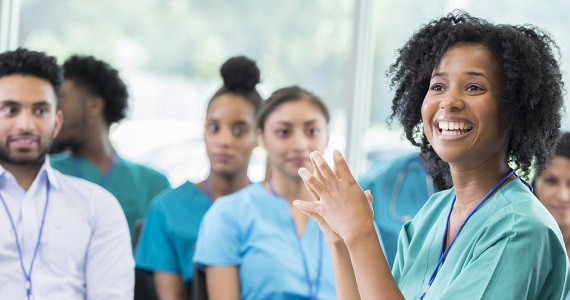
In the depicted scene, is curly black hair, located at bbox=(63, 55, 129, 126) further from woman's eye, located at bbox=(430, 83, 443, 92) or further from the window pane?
woman's eye, located at bbox=(430, 83, 443, 92)

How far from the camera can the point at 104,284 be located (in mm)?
2502

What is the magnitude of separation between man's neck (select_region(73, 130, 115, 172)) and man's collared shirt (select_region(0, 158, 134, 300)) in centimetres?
81

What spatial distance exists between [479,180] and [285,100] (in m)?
1.35

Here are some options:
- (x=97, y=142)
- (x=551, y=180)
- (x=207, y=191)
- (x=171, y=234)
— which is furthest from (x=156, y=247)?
(x=551, y=180)

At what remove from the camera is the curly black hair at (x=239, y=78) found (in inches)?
127

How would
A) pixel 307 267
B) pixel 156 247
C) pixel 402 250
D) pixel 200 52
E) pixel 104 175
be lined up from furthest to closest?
pixel 200 52 → pixel 104 175 → pixel 156 247 → pixel 307 267 → pixel 402 250

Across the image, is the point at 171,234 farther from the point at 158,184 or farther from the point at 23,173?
the point at 23,173

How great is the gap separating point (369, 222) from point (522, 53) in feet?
1.34

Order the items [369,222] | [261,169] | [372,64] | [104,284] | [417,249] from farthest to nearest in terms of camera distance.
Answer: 1. [261,169]
2. [372,64]
3. [104,284]
4. [417,249]
5. [369,222]

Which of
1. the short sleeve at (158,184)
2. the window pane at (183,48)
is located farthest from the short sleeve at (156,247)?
the window pane at (183,48)

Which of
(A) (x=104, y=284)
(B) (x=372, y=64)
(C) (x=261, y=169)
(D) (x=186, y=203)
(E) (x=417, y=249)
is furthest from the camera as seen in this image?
(C) (x=261, y=169)

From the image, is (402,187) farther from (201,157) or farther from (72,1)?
(72,1)

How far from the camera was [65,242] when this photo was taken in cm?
250

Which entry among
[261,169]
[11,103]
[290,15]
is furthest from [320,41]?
[11,103]
